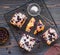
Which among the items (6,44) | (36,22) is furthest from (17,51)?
(36,22)

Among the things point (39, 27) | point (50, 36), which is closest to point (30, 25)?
point (39, 27)

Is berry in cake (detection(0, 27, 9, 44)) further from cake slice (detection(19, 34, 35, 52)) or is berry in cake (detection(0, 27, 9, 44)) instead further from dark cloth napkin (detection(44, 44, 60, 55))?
dark cloth napkin (detection(44, 44, 60, 55))

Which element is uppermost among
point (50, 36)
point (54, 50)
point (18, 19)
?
point (18, 19)

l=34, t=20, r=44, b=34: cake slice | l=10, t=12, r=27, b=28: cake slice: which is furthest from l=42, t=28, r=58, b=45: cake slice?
l=10, t=12, r=27, b=28: cake slice

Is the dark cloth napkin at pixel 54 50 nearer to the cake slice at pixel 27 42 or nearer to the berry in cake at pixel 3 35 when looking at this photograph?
the cake slice at pixel 27 42

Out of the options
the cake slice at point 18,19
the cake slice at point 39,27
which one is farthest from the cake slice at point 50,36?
the cake slice at point 18,19

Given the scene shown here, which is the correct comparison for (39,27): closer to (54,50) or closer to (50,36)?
(50,36)

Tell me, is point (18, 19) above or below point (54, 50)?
above
